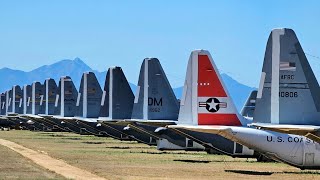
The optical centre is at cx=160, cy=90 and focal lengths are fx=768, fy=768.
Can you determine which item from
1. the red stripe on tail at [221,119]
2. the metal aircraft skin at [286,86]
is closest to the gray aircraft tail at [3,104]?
the red stripe on tail at [221,119]

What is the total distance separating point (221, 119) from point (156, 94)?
15.9 metres

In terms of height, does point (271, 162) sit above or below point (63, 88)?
below

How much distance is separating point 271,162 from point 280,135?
27.7 feet

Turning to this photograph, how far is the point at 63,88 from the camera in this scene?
300 feet

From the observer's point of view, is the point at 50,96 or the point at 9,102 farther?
the point at 9,102

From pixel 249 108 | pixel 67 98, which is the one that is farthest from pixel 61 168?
pixel 67 98

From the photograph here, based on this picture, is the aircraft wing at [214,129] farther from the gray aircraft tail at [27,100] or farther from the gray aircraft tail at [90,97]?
the gray aircraft tail at [27,100]

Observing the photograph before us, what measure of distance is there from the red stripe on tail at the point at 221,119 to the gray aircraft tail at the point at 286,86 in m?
5.12

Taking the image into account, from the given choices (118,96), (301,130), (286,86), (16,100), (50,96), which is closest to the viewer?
(301,130)

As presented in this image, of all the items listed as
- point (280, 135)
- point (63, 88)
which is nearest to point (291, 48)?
point (280, 135)

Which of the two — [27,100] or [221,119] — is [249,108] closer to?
[221,119]

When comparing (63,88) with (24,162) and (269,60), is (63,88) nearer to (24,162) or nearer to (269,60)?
(24,162)

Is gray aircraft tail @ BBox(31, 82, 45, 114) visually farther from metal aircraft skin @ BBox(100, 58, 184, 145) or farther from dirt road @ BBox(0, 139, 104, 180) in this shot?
dirt road @ BBox(0, 139, 104, 180)

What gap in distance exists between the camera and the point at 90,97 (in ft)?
253
